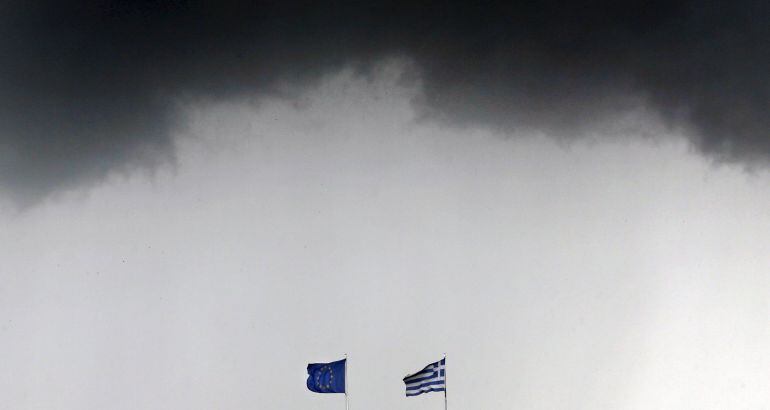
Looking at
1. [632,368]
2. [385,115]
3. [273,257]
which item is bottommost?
[632,368]

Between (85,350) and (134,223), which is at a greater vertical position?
(134,223)

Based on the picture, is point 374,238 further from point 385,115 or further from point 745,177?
point 745,177

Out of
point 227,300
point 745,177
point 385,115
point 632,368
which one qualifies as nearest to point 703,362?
point 632,368

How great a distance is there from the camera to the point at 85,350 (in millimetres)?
20156

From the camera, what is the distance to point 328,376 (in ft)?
59.9

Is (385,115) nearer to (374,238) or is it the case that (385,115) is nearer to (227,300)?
(374,238)

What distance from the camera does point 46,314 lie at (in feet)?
65.8

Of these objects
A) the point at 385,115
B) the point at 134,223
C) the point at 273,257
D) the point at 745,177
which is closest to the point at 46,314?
the point at 134,223

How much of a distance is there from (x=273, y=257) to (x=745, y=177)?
12.0 metres

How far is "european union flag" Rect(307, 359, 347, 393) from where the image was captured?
18.2m

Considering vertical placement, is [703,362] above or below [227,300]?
below

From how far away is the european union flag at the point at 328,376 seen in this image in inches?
717

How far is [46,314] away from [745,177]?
17.5m

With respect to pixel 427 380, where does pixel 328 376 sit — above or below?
above
